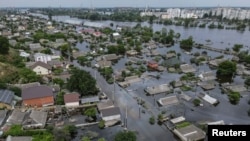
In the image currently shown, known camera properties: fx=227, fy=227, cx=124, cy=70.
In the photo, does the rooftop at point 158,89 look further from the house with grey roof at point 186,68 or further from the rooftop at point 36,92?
the rooftop at point 36,92

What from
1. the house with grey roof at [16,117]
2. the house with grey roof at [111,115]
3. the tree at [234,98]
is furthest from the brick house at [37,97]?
the tree at [234,98]

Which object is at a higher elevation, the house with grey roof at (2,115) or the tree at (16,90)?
the tree at (16,90)

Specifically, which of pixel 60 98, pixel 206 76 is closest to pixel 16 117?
pixel 60 98

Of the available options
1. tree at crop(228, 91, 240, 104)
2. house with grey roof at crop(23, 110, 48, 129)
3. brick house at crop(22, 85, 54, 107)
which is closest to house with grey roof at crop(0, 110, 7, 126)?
house with grey roof at crop(23, 110, 48, 129)

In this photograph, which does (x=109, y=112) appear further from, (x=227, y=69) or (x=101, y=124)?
(x=227, y=69)

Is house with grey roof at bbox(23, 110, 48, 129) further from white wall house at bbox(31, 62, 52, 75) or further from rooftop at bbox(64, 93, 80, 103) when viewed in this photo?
white wall house at bbox(31, 62, 52, 75)

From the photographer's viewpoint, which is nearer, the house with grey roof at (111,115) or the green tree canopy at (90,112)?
the house with grey roof at (111,115)
